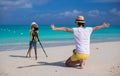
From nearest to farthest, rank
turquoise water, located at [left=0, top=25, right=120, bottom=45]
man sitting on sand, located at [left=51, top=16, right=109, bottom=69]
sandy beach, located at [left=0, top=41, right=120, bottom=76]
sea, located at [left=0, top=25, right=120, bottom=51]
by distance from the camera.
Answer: sandy beach, located at [left=0, top=41, right=120, bottom=76] < man sitting on sand, located at [left=51, top=16, right=109, bottom=69] < sea, located at [left=0, top=25, right=120, bottom=51] < turquoise water, located at [left=0, top=25, right=120, bottom=45]

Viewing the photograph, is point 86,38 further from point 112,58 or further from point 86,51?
point 112,58

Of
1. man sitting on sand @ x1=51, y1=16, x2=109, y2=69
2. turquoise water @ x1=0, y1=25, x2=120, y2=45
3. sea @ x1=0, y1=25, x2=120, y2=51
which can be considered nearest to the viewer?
man sitting on sand @ x1=51, y1=16, x2=109, y2=69

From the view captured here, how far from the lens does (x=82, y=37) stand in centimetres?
673

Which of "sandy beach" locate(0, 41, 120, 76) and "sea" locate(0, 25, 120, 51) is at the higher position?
"sea" locate(0, 25, 120, 51)

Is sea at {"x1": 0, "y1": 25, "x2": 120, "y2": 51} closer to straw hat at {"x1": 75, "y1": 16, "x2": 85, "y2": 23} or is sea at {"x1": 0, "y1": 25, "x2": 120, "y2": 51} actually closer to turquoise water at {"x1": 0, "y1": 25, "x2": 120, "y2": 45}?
turquoise water at {"x1": 0, "y1": 25, "x2": 120, "y2": 45}

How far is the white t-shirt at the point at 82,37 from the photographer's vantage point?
264 inches

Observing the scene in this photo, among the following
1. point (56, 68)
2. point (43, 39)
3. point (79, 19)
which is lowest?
point (56, 68)

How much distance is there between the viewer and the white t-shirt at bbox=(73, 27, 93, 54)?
6695 millimetres

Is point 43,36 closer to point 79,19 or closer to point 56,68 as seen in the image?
point 56,68

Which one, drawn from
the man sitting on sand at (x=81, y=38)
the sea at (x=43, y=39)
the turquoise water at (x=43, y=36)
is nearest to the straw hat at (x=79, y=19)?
the man sitting on sand at (x=81, y=38)

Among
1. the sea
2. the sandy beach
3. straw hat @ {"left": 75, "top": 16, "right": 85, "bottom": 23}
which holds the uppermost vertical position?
straw hat @ {"left": 75, "top": 16, "right": 85, "bottom": 23}

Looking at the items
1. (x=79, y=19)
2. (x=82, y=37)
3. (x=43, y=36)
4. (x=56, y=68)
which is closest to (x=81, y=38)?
(x=82, y=37)

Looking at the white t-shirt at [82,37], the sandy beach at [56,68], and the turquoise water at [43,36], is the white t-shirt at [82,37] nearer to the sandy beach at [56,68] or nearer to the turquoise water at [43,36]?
the sandy beach at [56,68]

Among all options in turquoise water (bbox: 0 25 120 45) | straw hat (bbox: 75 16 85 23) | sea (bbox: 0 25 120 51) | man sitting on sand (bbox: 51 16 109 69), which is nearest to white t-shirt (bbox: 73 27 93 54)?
man sitting on sand (bbox: 51 16 109 69)
